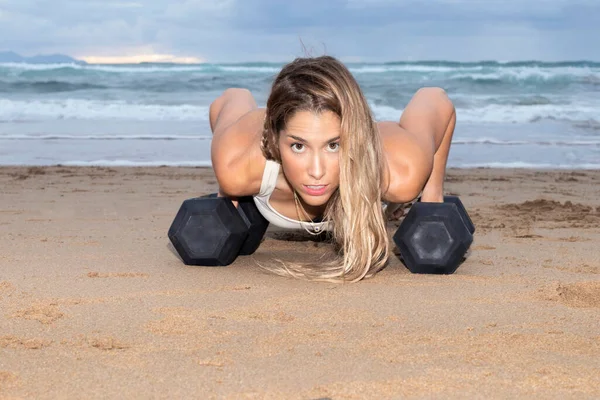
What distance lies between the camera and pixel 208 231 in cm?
369

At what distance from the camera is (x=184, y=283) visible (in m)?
3.35

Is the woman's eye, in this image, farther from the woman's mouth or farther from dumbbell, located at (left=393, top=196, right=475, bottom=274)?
dumbbell, located at (left=393, top=196, right=475, bottom=274)

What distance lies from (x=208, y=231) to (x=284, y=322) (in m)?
1.07

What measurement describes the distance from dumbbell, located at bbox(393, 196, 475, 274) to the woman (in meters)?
0.13

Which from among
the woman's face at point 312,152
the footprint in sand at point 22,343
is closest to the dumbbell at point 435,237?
the woman's face at point 312,152

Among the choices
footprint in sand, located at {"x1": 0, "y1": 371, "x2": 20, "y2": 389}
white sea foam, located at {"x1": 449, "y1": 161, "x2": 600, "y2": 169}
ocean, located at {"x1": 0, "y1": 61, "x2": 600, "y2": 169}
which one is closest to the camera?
footprint in sand, located at {"x1": 0, "y1": 371, "x2": 20, "y2": 389}

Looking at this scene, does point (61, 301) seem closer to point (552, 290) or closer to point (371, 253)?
point (371, 253)

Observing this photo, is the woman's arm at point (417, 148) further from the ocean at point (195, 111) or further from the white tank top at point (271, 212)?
the ocean at point (195, 111)

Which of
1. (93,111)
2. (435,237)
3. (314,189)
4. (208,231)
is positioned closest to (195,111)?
(93,111)

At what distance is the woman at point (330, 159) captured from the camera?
10.1 ft

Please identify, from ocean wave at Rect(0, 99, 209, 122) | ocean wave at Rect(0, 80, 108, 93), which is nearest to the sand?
ocean wave at Rect(0, 99, 209, 122)

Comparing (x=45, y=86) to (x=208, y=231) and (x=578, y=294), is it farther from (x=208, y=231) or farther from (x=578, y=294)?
(x=578, y=294)

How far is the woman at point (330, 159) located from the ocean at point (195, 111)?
0.36 metres

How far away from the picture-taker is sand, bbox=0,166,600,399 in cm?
215
